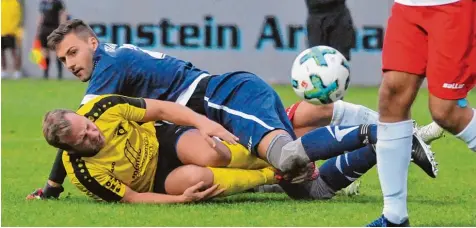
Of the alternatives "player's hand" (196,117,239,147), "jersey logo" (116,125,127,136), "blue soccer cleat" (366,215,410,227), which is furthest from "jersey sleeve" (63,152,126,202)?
"blue soccer cleat" (366,215,410,227)

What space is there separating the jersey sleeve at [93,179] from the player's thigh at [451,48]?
2080 mm

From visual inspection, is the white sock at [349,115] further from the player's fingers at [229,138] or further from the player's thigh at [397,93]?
the player's thigh at [397,93]

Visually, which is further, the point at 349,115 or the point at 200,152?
the point at 349,115

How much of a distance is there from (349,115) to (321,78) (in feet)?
1.19

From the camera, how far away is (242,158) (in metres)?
7.57

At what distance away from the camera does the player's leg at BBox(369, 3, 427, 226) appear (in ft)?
20.4


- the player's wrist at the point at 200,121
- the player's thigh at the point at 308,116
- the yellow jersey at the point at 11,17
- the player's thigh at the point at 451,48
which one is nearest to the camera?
the player's thigh at the point at 451,48

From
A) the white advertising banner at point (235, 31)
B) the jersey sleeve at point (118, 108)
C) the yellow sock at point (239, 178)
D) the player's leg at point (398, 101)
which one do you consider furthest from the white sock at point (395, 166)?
the white advertising banner at point (235, 31)

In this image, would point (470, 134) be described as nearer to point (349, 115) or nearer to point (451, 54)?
point (451, 54)

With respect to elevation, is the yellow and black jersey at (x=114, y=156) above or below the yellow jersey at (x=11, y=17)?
above

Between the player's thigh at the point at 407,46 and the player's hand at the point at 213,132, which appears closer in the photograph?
the player's thigh at the point at 407,46

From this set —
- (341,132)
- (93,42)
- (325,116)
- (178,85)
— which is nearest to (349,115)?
(325,116)

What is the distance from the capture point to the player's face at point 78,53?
311 inches

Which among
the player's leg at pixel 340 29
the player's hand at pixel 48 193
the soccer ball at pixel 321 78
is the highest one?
the soccer ball at pixel 321 78
